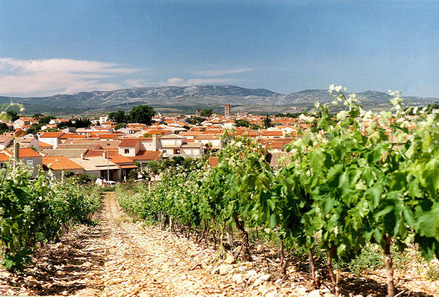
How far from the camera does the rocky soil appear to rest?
429 centimetres

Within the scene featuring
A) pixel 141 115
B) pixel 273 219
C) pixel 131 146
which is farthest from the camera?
pixel 141 115

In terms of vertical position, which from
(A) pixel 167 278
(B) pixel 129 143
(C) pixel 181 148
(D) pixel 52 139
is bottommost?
(C) pixel 181 148

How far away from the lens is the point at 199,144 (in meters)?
62.5

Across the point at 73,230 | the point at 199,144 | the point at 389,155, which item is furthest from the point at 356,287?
the point at 199,144

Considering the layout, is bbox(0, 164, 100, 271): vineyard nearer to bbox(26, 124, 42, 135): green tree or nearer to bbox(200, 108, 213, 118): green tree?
bbox(26, 124, 42, 135): green tree

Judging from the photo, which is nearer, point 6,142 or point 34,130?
point 6,142

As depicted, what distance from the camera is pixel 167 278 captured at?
18.4 feet

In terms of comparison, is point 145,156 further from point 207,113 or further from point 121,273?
point 207,113

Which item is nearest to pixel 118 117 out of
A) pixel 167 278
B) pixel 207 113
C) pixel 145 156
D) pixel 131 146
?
pixel 207 113

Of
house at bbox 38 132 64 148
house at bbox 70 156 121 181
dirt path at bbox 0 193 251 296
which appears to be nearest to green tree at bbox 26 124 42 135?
house at bbox 38 132 64 148

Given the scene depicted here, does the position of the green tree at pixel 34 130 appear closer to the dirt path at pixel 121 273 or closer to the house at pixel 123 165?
the house at pixel 123 165

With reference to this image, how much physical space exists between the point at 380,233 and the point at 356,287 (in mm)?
1863

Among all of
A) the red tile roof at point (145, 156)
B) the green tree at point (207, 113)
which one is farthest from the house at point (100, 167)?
the green tree at point (207, 113)

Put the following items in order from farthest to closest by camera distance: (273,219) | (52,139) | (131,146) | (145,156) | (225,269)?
(52,139) → (131,146) → (145,156) → (225,269) → (273,219)
